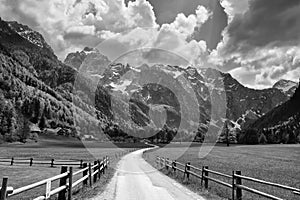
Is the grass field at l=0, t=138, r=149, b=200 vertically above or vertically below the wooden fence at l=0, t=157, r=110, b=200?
below

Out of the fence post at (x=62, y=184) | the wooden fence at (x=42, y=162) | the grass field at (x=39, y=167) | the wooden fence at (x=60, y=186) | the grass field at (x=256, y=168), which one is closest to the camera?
the wooden fence at (x=60, y=186)

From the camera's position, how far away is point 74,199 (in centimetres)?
1438

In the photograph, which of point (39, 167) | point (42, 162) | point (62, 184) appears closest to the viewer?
point (62, 184)

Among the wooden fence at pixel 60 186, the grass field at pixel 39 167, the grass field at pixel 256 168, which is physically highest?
the wooden fence at pixel 60 186

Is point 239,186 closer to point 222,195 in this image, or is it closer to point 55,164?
point 222,195

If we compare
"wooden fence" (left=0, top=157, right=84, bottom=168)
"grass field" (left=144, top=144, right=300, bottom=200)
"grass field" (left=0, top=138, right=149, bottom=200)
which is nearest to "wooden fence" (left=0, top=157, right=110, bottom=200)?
"grass field" (left=0, top=138, right=149, bottom=200)

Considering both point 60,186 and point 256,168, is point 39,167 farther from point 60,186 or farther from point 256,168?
point 60,186

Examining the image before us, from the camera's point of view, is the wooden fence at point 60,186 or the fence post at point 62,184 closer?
the wooden fence at point 60,186

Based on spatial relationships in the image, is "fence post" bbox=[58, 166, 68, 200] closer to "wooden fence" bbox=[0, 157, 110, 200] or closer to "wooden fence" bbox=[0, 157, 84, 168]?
"wooden fence" bbox=[0, 157, 110, 200]

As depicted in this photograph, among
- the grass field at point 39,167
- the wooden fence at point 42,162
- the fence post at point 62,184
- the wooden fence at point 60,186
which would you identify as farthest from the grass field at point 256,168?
the wooden fence at point 42,162

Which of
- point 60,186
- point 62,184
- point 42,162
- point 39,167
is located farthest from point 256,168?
point 60,186

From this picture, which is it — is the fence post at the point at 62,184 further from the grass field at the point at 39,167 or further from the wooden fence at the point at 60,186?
the grass field at the point at 39,167

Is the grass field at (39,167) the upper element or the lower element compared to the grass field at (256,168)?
lower

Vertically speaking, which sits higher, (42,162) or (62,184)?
(62,184)
